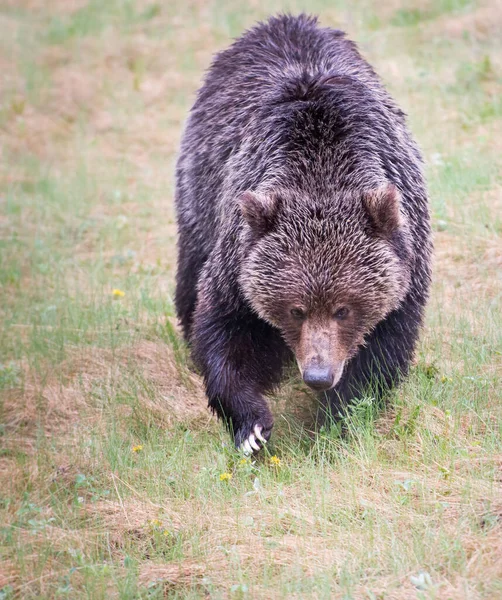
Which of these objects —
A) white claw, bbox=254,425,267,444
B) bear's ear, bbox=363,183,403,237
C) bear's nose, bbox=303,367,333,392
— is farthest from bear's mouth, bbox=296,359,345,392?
bear's ear, bbox=363,183,403,237

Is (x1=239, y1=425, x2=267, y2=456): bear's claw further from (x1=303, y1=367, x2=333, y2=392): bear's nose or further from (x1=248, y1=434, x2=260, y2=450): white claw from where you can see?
(x1=303, y1=367, x2=333, y2=392): bear's nose

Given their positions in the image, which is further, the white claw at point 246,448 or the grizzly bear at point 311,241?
the white claw at point 246,448

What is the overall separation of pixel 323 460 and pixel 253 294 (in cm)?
100

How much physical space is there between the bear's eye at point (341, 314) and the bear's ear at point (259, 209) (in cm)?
59

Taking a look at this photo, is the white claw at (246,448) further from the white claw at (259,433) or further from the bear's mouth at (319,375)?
the bear's mouth at (319,375)

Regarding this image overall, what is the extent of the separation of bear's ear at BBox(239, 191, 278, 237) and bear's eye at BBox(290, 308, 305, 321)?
47 cm

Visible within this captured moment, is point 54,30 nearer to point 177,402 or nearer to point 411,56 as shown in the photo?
point 411,56

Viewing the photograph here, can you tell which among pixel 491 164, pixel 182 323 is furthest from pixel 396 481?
pixel 491 164

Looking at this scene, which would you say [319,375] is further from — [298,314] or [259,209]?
[259,209]

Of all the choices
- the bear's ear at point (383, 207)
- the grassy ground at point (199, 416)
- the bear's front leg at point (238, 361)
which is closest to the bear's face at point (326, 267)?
the bear's ear at point (383, 207)

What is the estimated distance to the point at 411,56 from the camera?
12.4m

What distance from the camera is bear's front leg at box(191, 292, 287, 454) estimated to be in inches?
221

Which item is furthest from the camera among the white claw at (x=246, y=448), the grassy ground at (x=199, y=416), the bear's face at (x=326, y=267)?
the white claw at (x=246, y=448)

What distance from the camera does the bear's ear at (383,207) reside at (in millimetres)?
5133
